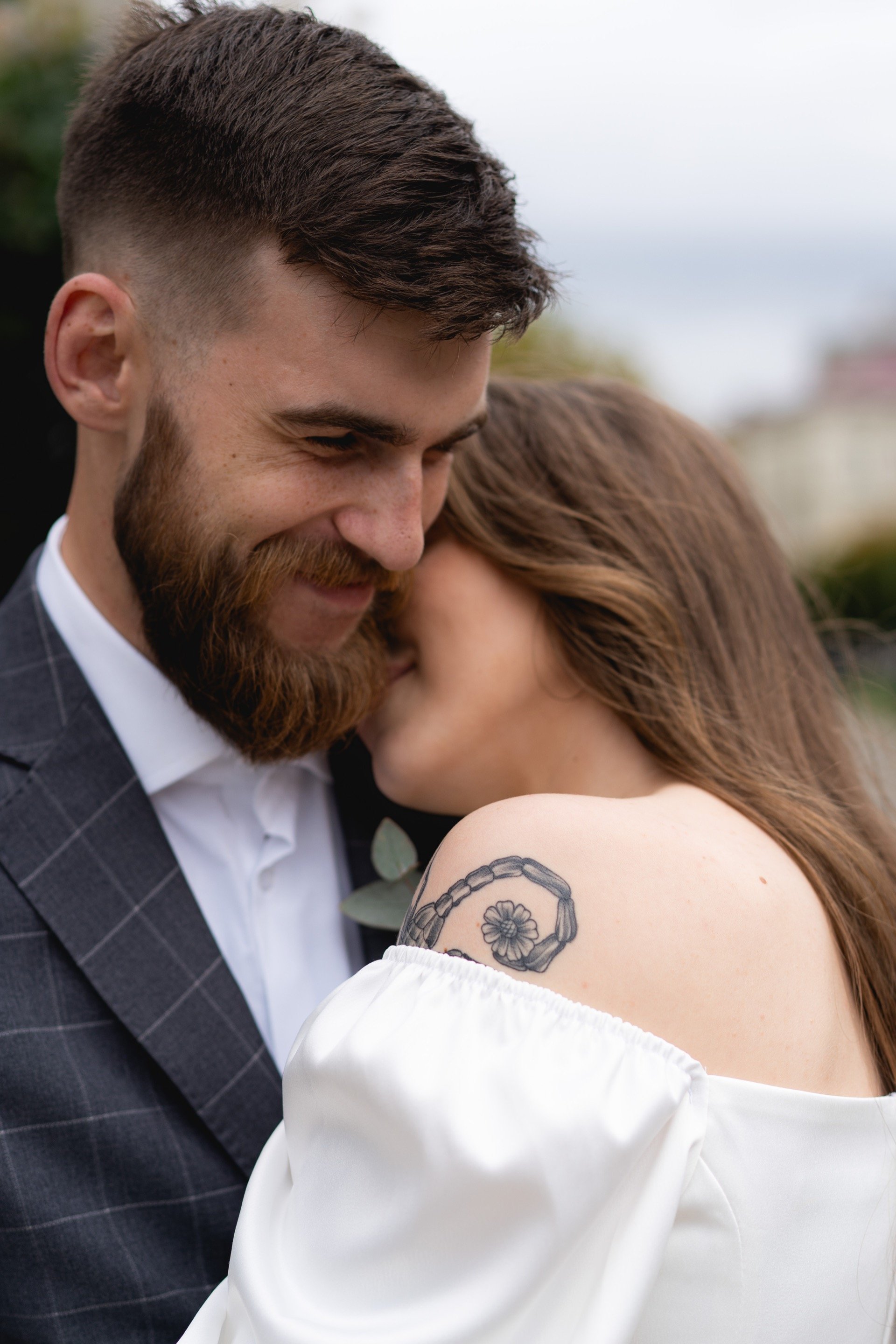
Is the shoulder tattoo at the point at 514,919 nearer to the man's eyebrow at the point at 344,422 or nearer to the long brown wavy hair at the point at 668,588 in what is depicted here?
the long brown wavy hair at the point at 668,588

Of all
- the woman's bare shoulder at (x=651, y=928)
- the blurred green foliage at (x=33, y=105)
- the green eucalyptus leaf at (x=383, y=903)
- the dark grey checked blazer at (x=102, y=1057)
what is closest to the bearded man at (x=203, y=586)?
the dark grey checked blazer at (x=102, y=1057)

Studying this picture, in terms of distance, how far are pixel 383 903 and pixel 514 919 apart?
0.76 m

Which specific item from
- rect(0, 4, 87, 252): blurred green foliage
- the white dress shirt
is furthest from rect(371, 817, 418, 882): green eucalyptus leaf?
rect(0, 4, 87, 252): blurred green foliage

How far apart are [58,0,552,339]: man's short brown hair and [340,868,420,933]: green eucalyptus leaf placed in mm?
1051

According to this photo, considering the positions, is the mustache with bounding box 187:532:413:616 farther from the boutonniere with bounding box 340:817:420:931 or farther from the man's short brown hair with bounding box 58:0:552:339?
the boutonniere with bounding box 340:817:420:931

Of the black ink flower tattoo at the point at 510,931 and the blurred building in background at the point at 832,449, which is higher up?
the black ink flower tattoo at the point at 510,931

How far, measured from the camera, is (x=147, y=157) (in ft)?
6.55

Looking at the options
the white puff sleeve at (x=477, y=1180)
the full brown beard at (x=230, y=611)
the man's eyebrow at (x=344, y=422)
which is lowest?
the white puff sleeve at (x=477, y=1180)

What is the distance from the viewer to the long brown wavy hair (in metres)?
2.01

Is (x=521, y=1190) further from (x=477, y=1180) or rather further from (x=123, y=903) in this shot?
(x=123, y=903)

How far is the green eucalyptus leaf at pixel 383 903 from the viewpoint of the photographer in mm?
2084

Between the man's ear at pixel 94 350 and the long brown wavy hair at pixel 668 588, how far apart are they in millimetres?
695

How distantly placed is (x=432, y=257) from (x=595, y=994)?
1154 millimetres

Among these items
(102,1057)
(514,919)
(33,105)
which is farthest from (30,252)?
(514,919)
